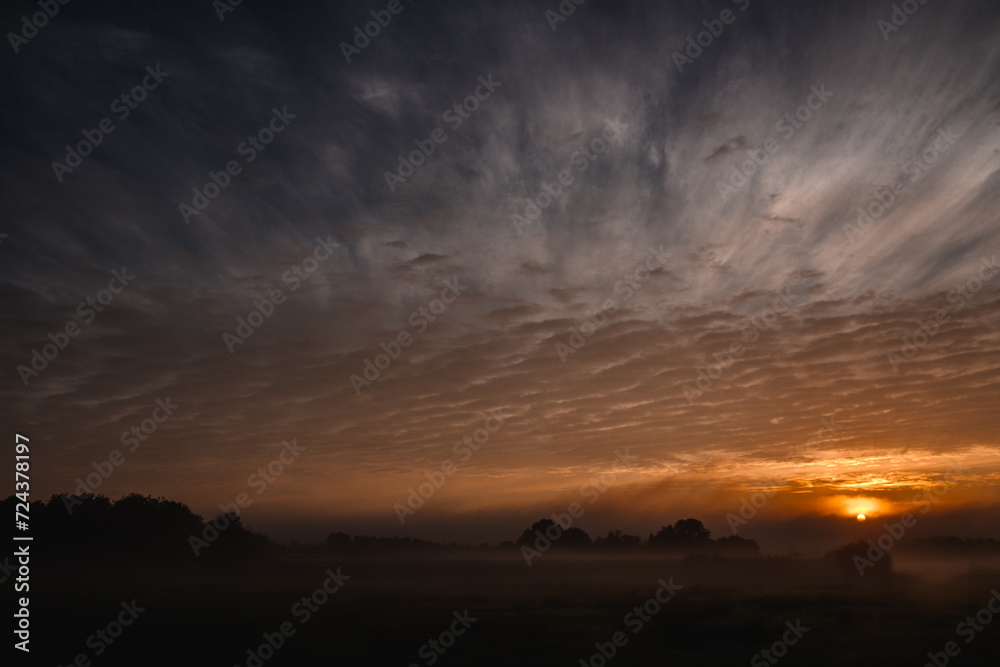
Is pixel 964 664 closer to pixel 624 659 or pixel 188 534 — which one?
pixel 624 659

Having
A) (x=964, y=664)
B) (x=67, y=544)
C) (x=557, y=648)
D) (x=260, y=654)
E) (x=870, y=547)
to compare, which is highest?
(x=870, y=547)

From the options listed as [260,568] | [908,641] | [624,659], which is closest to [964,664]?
[908,641]

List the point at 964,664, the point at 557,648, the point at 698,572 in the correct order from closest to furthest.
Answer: the point at 964,664
the point at 557,648
the point at 698,572

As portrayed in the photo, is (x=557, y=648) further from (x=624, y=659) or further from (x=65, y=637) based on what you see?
(x=65, y=637)

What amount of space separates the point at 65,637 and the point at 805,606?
6039 centimetres

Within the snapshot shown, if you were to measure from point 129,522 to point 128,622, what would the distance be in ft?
263

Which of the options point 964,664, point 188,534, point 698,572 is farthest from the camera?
point 698,572

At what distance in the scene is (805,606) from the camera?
56094mm

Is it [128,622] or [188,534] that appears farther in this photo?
[188,534]

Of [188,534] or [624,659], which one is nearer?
[624,659]

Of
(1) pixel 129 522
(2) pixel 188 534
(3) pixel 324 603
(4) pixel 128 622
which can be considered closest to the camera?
(4) pixel 128 622

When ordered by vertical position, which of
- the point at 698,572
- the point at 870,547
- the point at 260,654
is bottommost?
the point at 260,654

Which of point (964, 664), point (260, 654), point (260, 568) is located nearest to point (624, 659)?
point (964, 664)

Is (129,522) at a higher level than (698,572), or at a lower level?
lower
